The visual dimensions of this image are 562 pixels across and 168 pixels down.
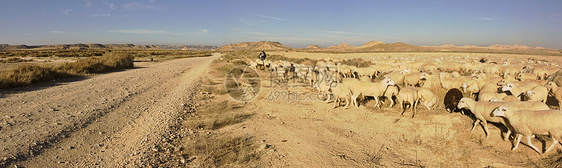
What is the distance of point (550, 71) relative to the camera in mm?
15625

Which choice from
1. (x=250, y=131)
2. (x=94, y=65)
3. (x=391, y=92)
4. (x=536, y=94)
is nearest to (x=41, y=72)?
(x=94, y=65)

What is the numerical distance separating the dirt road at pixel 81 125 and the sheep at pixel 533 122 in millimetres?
7824

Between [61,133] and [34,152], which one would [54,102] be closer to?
[61,133]

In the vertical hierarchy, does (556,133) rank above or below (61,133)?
above

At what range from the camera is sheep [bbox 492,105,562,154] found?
16.3ft

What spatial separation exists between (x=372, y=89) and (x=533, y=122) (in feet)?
15.0

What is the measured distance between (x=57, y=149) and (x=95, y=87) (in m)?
8.59

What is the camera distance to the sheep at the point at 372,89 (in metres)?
9.18

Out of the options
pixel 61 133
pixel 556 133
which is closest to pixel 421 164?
pixel 556 133

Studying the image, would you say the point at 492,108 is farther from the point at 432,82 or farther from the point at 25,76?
the point at 25,76

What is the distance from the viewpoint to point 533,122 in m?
5.26

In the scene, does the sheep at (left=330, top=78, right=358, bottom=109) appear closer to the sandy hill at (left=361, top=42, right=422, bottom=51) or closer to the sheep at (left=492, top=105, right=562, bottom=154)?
the sheep at (left=492, top=105, right=562, bottom=154)

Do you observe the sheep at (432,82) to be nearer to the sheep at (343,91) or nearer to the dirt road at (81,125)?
the sheep at (343,91)

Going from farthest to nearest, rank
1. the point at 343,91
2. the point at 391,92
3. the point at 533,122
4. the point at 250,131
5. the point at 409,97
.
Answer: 1. the point at 343,91
2. the point at 391,92
3. the point at 409,97
4. the point at 250,131
5. the point at 533,122
